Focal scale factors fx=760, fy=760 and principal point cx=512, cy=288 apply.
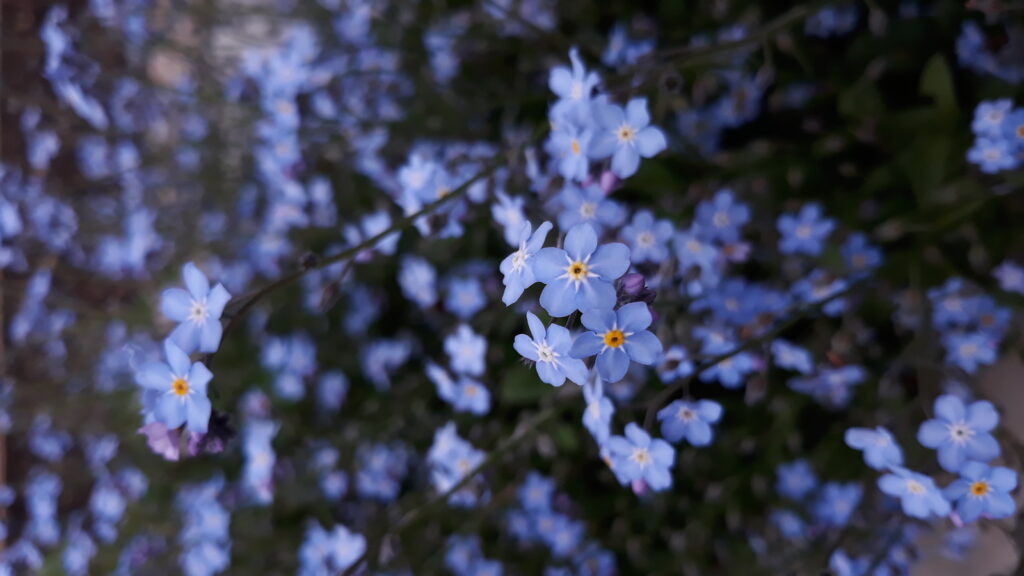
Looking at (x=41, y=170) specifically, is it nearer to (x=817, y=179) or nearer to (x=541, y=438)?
(x=541, y=438)

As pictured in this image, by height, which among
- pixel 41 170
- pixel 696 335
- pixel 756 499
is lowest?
pixel 756 499

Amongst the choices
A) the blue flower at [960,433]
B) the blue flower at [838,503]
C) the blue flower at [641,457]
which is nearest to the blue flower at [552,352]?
the blue flower at [641,457]

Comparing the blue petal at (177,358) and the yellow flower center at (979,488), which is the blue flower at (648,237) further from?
the blue petal at (177,358)

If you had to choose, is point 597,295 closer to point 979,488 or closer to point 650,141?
point 650,141

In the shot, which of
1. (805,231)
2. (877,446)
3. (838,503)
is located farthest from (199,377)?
(838,503)

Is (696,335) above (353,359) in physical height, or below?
above

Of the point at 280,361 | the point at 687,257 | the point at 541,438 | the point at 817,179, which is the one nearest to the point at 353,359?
the point at 280,361
